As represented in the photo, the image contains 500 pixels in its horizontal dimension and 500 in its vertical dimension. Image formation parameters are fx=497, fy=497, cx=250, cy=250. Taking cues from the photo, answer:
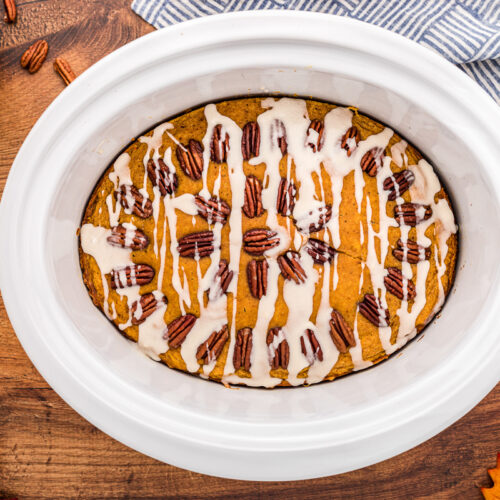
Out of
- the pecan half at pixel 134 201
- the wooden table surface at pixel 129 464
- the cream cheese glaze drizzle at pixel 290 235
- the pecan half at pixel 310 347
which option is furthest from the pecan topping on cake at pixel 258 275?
the wooden table surface at pixel 129 464

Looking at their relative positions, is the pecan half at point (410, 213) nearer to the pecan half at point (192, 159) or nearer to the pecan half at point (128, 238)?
the pecan half at point (192, 159)

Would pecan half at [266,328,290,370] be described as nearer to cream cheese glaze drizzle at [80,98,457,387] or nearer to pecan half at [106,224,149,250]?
cream cheese glaze drizzle at [80,98,457,387]

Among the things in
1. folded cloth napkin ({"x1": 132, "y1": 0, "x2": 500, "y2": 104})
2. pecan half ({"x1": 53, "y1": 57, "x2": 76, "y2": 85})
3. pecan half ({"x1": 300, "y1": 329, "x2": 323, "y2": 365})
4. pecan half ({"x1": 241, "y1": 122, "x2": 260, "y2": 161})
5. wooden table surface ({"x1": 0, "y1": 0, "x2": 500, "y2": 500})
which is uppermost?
folded cloth napkin ({"x1": 132, "y1": 0, "x2": 500, "y2": 104})

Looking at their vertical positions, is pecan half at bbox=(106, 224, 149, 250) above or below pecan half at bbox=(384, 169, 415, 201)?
below

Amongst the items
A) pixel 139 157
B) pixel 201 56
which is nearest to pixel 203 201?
pixel 139 157

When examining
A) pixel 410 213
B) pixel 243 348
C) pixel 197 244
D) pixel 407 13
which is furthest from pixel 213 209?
pixel 407 13

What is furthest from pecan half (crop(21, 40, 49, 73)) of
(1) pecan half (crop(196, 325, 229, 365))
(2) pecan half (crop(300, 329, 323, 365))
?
(2) pecan half (crop(300, 329, 323, 365))
